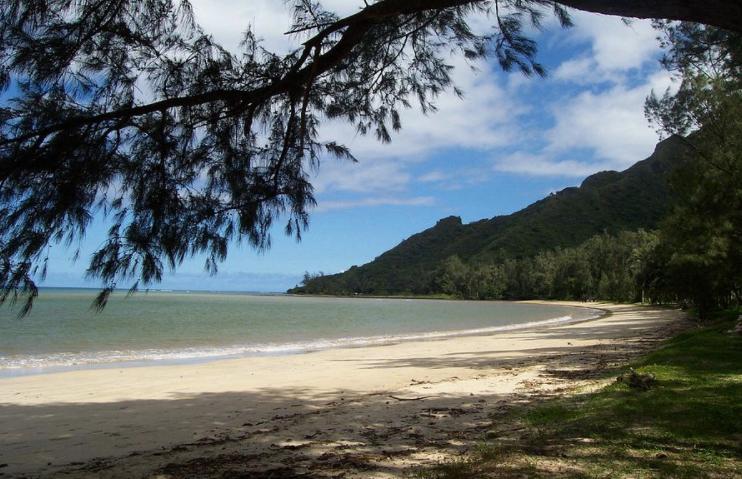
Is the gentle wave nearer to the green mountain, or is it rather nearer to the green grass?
the green grass

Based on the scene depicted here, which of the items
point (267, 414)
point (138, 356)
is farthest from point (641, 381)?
point (138, 356)

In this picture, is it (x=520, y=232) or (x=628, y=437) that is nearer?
(x=628, y=437)

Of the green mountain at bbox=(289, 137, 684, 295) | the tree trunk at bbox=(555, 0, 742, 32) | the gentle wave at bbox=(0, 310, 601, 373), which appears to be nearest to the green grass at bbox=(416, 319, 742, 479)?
the tree trunk at bbox=(555, 0, 742, 32)

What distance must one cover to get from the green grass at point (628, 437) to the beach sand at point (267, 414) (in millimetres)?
539

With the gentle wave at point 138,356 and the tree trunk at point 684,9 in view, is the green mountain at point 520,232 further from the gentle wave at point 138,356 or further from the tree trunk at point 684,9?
the tree trunk at point 684,9

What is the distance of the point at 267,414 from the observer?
8.05 metres

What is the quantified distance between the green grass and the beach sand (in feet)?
1.77

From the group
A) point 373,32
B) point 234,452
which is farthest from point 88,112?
point 234,452

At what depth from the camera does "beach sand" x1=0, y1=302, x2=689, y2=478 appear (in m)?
5.05

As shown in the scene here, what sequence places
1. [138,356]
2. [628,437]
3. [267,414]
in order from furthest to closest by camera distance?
1. [138,356]
2. [267,414]
3. [628,437]

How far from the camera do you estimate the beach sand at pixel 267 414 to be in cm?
505

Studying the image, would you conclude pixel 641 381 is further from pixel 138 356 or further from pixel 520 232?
pixel 520 232

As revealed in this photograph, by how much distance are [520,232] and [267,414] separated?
143 metres

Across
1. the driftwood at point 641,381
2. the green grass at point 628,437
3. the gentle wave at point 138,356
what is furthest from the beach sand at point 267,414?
the gentle wave at point 138,356
